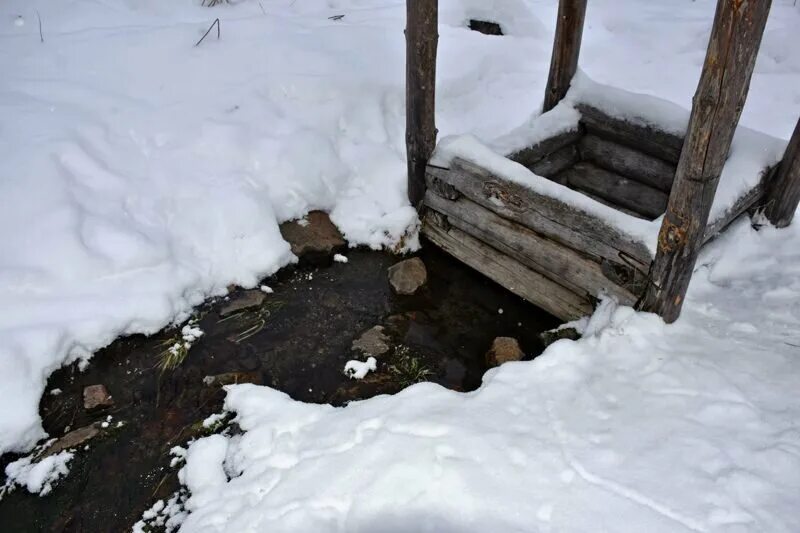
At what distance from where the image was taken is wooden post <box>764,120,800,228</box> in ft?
12.5

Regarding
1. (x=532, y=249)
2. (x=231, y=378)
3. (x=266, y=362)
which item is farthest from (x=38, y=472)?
(x=532, y=249)

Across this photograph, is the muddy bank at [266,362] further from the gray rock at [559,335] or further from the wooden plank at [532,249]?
the wooden plank at [532,249]

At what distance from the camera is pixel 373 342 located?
12.3 ft

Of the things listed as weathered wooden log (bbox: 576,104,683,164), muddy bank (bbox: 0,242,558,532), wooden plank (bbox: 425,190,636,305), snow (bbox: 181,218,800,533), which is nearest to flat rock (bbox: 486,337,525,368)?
muddy bank (bbox: 0,242,558,532)

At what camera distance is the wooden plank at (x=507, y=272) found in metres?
3.76

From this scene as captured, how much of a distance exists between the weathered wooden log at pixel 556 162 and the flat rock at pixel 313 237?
1522 mm

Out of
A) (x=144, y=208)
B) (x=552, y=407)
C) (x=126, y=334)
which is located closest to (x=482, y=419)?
(x=552, y=407)

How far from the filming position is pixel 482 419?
9.22ft

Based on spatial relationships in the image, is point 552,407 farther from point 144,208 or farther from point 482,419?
point 144,208

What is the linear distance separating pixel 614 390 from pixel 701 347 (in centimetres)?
61

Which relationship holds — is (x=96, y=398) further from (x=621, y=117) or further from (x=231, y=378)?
(x=621, y=117)

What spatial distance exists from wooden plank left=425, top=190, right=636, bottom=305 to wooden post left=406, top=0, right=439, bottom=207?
238 mm

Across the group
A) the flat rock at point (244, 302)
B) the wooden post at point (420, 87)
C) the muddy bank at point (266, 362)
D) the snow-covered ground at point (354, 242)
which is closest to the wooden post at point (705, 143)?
the snow-covered ground at point (354, 242)

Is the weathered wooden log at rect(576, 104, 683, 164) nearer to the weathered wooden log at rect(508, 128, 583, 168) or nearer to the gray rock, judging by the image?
the weathered wooden log at rect(508, 128, 583, 168)
